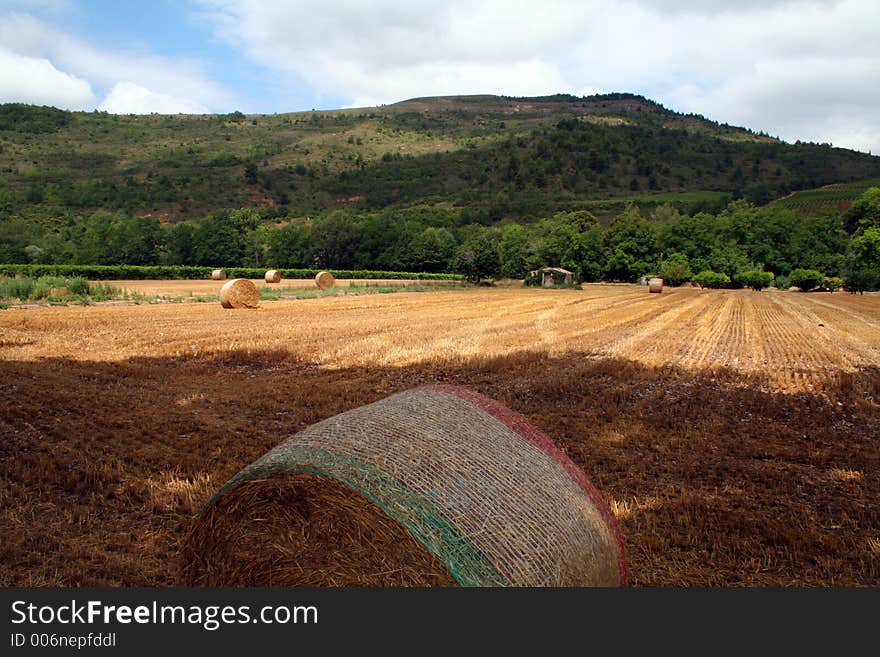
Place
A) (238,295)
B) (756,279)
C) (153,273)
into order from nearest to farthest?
(238,295) < (153,273) < (756,279)

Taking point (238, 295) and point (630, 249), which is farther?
point (630, 249)

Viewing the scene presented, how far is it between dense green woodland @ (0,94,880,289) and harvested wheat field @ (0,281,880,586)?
53.1 m

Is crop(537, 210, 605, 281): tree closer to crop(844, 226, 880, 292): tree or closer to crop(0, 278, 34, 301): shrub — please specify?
crop(844, 226, 880, 292): tree

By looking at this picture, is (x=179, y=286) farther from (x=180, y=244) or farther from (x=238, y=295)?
(x=180, y=244)

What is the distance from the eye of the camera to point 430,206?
154125mm

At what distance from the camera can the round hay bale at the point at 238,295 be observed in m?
30.8

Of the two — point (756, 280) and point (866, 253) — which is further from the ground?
point (866, 253)

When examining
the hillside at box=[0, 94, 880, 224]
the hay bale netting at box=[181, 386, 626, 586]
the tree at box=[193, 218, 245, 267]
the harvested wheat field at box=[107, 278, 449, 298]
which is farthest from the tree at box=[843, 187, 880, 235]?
the hay bale netting at box=[181, 386, 626, 586]

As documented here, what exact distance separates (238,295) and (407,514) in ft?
98.2

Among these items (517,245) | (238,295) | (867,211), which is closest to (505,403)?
Answer: (238,295)

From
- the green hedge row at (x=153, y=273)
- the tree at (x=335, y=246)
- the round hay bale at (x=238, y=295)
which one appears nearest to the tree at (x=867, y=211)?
the green hedge row at (x=153, y=273)

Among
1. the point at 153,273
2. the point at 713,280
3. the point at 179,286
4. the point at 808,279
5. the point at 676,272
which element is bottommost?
the point at 179,286

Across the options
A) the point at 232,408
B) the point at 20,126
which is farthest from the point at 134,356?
the point at 20,126

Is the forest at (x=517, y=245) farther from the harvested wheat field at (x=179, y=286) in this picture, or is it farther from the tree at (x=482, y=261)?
the harvested wheat field at (x=179, y=286)
